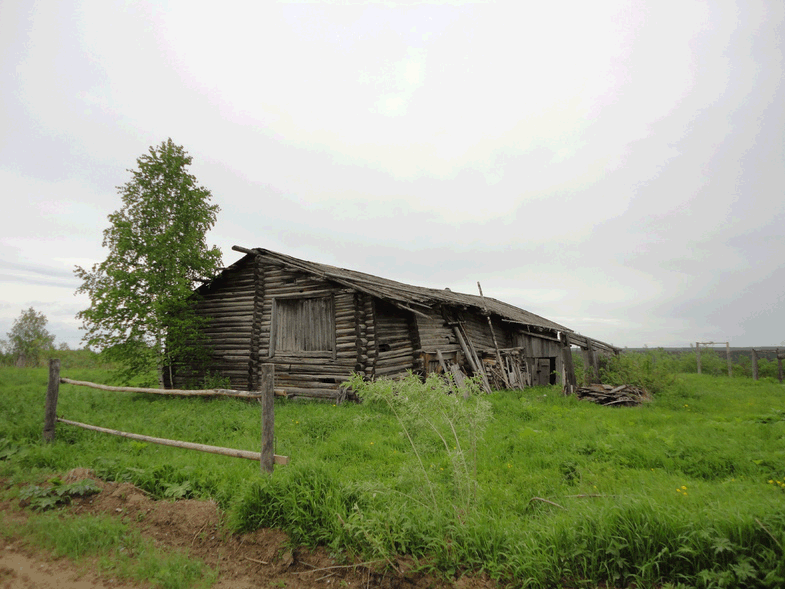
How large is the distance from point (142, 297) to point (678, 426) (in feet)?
49.5

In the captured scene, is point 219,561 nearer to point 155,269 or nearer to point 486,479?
point 486,479

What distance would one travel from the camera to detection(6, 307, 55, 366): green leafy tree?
23.1 meters

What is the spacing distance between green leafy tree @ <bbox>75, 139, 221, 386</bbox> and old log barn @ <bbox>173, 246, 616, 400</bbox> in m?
1.04

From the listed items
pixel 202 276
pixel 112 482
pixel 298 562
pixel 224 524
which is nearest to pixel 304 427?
pixel 112 482

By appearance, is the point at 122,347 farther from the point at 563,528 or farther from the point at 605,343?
the point at 605,343

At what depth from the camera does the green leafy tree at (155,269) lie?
40.7ft

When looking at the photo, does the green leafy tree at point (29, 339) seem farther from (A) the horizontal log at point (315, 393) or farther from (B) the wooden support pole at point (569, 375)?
(B) the wooden support pole at point (569, 375)

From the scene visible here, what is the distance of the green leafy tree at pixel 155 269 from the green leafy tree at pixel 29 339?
1544 centimetres

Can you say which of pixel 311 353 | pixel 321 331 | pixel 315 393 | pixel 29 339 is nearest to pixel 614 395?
pixel 315 393

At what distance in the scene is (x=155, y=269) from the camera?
13031 mm

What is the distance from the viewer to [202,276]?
14125 mm

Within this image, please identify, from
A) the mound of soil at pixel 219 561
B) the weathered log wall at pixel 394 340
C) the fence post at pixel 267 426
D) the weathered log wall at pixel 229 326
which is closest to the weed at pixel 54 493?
the mound of soil at pixel 219 561

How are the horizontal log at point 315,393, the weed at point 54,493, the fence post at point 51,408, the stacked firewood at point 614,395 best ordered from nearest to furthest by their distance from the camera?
the weed at point 54,493
the fence post at point 51,408
the horizontal log at point 315,393
the stacked firewood at point 614,395

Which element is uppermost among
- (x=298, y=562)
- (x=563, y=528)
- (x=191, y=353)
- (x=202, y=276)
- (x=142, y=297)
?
(x=202, y=276)
